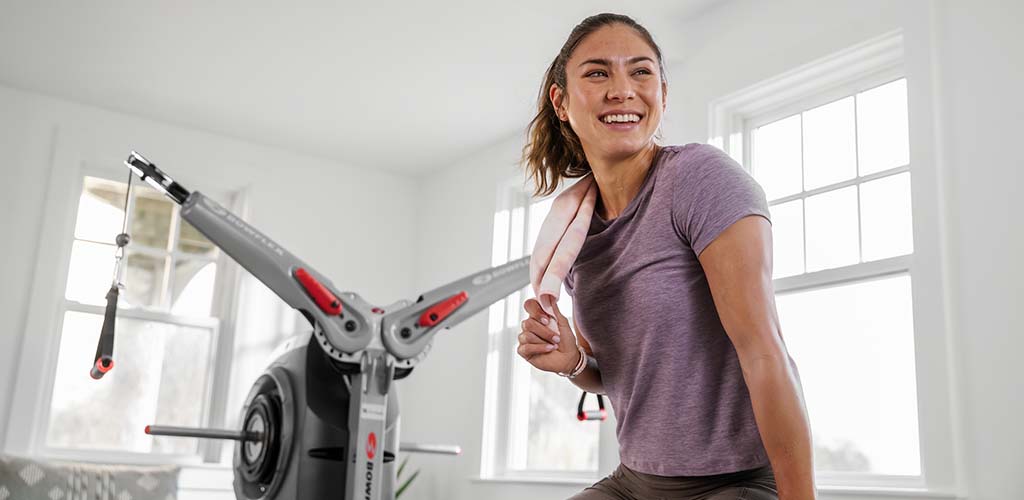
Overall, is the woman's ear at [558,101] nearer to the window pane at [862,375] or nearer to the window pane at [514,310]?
the window pane at [862,375]

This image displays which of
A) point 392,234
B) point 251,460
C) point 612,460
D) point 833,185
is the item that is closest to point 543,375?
point 612,460

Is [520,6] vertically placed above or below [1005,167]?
above

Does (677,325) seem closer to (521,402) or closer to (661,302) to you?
(661,302)

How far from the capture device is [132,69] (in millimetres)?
4738

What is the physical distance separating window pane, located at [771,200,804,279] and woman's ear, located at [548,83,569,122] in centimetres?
239

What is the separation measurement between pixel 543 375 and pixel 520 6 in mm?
2037

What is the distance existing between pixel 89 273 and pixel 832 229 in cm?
388

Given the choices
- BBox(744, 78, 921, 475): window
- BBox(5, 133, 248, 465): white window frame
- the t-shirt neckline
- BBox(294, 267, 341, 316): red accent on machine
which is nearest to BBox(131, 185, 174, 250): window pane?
BBox(5, 133, 248, 465): white window frame

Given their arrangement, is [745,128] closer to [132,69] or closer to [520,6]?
[520,6]

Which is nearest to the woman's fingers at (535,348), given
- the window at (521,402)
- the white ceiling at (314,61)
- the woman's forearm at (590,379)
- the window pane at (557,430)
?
the woman's forearm at (590,379)

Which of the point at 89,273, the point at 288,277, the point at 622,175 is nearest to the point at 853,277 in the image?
the point at 288,277

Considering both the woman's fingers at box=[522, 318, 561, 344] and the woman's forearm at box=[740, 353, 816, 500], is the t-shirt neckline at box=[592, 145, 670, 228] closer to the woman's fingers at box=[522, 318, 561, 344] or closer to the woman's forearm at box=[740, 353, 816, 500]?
the woman's fingers at box=[522, 318, 561, 344]

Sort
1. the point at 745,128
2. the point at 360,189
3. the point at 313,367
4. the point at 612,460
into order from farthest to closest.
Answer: the point at 360,189
the point at 612,460
the point at 745,128
the point at 313,367

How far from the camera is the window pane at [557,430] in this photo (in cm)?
461
